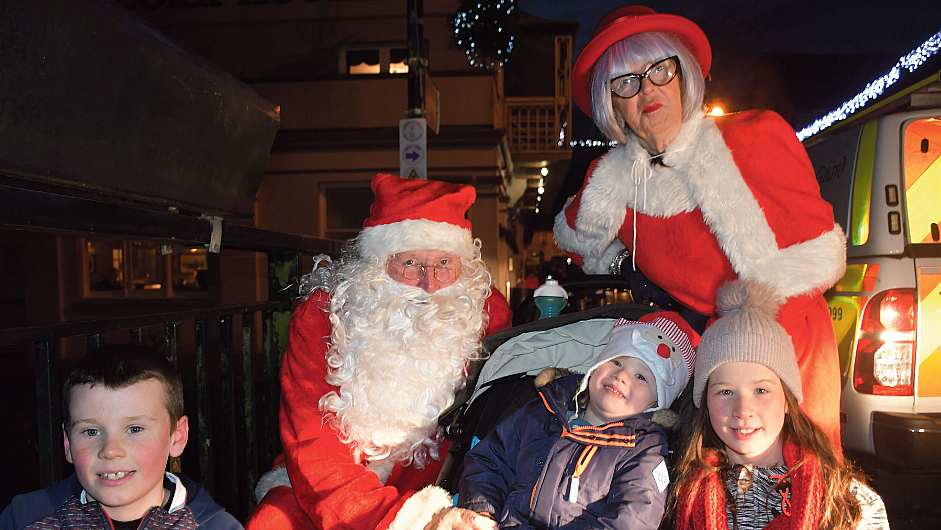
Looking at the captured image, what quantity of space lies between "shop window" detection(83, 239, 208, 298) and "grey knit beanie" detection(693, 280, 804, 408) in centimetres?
1054

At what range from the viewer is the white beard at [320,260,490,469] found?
2303 mm

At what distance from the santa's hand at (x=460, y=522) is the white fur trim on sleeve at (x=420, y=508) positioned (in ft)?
0.11

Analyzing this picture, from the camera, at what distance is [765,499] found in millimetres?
1817

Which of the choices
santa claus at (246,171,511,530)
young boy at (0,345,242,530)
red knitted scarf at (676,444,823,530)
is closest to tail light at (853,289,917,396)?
red knitted scarf at (676,444,823,530)

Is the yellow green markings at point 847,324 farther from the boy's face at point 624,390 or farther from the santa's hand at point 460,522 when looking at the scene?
the santa's hand at point 460,522

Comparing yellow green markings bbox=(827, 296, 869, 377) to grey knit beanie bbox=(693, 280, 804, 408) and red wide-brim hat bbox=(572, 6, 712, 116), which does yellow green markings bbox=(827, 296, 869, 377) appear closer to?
grey knit beanie bbox=(693, 280, 804, 408)

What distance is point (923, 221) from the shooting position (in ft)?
11.4

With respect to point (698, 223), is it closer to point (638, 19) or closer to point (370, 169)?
point (638, 19)

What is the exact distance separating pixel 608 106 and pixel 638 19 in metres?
0.34

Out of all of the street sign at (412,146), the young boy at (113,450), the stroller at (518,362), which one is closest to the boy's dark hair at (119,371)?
the young boy at (113,450)

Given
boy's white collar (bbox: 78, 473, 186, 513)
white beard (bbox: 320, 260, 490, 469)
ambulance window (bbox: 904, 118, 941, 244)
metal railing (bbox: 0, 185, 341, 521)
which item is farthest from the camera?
ambulance window (bbox: 904, 118, 941, 244)

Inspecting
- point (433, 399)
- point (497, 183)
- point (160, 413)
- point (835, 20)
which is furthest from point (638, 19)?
point (835, 20)

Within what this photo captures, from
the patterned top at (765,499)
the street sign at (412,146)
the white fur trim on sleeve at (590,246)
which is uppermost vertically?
the street sign at (412,146)

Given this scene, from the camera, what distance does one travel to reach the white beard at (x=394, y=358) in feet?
7.55
